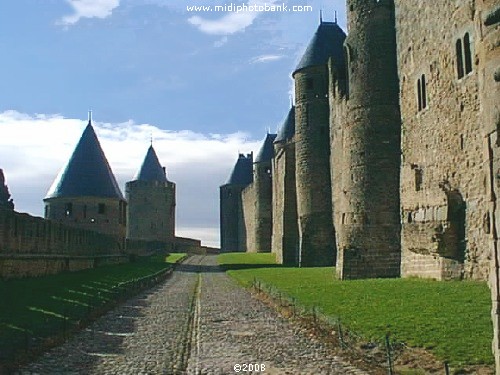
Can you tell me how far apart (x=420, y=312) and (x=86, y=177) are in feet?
114

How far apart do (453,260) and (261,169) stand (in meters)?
38.3

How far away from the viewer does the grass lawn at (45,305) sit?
9.19 meters

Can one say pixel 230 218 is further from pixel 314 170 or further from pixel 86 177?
pixel 314 170

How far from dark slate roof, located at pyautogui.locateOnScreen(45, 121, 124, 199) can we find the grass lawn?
22407 mm

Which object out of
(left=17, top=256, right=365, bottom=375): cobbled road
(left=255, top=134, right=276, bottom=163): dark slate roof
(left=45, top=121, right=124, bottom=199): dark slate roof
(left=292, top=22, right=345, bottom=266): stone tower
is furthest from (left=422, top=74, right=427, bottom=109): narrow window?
(left=255, top=134, right=276, bottom=163): dark slate roof

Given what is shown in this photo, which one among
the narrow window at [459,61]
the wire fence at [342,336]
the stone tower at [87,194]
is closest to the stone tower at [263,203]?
the stone tower at [87,194]

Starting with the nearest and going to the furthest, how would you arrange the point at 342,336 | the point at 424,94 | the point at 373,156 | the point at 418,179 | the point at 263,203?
the point at 342,336, the point at 424,94, the point at 418,179, the point at 373,156, the point at 263,203

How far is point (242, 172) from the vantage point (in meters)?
71.3

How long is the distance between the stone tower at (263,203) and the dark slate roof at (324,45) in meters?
20.0

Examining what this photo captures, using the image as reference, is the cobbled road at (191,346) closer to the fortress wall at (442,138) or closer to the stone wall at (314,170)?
the fortress wall at (442,138)

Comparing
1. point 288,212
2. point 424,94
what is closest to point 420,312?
point 424,94

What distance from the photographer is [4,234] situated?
18.5m

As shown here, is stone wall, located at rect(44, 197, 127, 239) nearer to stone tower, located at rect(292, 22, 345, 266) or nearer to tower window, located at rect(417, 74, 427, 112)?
stone tower, located at rect(292, 22, 345, 266)

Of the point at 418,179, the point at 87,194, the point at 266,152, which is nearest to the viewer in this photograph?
the point at 418,179
